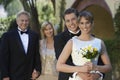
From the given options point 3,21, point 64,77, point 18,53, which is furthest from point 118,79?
point 3,21

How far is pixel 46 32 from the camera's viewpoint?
7277 mm

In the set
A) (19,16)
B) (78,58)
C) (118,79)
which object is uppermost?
(19,16)

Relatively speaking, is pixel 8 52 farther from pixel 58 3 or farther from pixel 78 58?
pixel 58 3

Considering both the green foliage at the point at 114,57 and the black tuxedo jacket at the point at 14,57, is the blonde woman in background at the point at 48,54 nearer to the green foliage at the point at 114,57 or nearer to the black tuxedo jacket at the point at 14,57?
the black tuxedo jacket at the point at 14,57

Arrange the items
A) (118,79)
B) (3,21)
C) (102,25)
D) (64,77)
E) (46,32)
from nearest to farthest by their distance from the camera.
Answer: (64,77), (46,32), (118,79), (102,25), (3,21)

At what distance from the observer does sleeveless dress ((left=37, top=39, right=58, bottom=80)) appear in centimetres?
727

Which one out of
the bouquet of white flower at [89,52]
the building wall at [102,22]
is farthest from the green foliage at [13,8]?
the bouquet of white flower at [89,52]

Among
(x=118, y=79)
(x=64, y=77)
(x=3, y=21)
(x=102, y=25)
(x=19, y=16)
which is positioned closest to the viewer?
(x=64, y=77)

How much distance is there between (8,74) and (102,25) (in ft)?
42.9

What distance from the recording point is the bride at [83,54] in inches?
183

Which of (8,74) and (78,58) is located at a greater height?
(78,58)

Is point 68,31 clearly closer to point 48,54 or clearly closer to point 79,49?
point 79,49

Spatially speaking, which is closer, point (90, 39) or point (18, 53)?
point (90, 39)

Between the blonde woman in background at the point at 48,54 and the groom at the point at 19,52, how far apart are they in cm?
50
